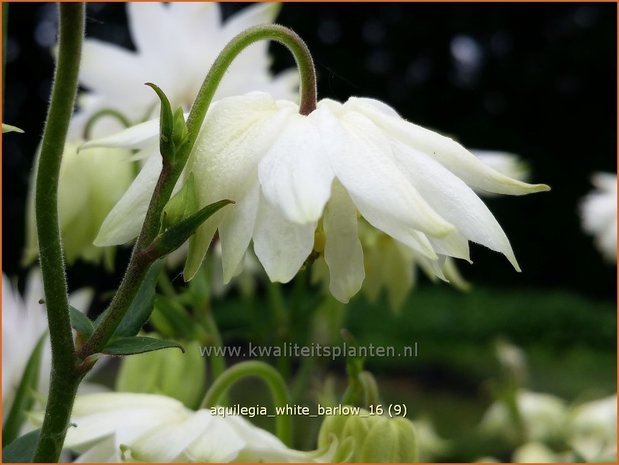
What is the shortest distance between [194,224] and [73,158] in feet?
1.19

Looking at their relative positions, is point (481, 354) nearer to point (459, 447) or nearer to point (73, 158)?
point (459, 447)

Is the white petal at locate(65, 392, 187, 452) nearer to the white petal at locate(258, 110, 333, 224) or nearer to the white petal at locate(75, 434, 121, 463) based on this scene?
the white petal at locate(75, 434, 121, 463)

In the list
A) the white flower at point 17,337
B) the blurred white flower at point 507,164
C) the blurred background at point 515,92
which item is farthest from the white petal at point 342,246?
the blurred background at point 515,92

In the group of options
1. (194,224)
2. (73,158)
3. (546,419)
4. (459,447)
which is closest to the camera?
(194,224)

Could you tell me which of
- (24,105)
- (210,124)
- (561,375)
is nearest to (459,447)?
(561,375)

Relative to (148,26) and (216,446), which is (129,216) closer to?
(216,446)

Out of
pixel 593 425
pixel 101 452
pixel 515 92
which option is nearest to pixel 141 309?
pixel 101 452

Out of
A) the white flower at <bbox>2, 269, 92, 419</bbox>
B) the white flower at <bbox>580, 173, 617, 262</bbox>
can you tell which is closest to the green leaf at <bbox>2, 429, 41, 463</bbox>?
the white flower at <bbox>2, 269, 92, 419</bbox>

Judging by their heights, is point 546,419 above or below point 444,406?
above

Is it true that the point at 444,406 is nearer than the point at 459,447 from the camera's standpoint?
No

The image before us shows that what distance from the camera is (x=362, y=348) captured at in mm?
461

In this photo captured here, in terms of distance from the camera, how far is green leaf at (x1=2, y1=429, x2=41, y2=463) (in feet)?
1.21

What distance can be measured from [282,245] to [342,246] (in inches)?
1.2

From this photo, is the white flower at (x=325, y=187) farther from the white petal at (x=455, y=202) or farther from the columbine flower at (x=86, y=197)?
the columbine flower at (x=86, y=197)
